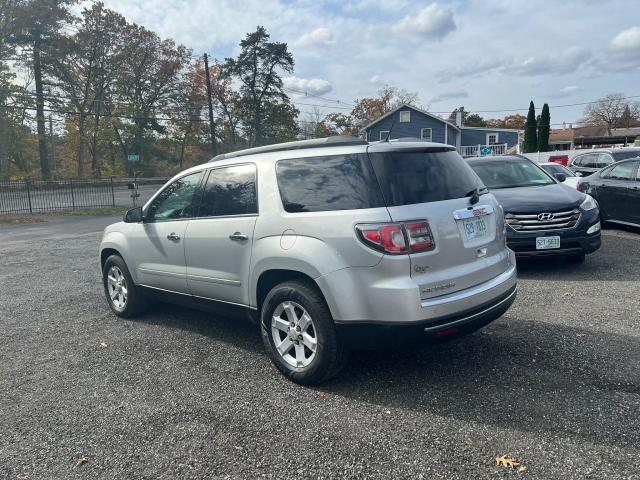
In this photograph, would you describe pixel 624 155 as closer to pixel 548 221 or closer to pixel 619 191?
pixel 619 191

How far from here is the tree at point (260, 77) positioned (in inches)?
1934

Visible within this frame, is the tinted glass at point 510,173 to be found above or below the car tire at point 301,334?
above

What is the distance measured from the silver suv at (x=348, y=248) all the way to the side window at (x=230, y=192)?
0.01 metres

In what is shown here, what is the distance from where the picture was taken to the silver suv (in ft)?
10.3

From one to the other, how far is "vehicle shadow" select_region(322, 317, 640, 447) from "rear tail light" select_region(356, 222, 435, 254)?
3.54 ft

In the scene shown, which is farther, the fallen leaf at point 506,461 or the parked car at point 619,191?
A: the parked car at point 619,191

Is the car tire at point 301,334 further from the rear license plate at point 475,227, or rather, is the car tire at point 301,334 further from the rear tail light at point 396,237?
the rear license plate at point 475,227

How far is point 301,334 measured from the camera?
11.6 feet

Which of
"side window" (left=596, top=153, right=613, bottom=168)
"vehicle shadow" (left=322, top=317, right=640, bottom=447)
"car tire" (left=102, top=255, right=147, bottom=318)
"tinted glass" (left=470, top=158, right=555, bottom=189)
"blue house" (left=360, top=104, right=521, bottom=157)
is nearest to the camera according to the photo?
"vehicle shadow" (left=322, top=317, right=640, bottom=447)

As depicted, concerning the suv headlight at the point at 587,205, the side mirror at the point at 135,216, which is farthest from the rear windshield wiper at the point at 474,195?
the suv headlight at the point at 587,205

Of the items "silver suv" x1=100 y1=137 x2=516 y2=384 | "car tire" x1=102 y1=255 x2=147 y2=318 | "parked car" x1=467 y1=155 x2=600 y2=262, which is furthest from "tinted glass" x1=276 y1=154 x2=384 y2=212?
"parked car" x1=467 y1=155 x2=600 y2=262

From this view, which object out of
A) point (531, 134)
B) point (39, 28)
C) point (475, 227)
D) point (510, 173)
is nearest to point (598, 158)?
point (510, 173)

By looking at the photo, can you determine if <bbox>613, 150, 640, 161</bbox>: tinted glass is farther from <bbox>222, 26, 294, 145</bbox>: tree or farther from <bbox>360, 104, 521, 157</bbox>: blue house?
<bbox>222, 26, 294, 145</bbox>: tree

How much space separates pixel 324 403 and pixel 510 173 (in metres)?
5.84
